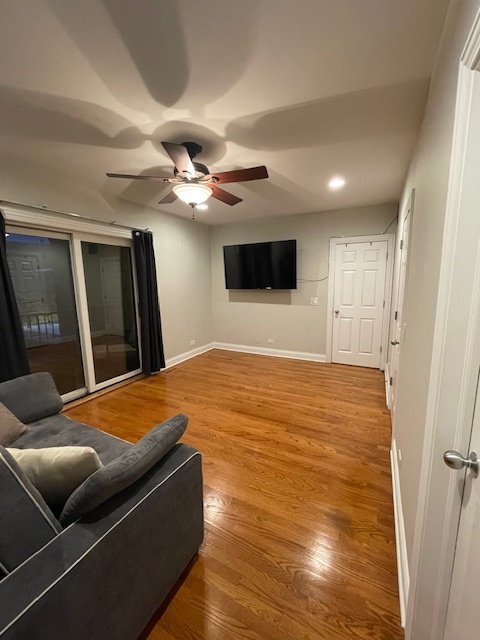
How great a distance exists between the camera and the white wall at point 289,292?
14.0 feet

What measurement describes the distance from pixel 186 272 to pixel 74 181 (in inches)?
86.2

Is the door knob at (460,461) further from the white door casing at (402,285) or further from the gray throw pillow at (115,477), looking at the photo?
the white door casing at (402,285)

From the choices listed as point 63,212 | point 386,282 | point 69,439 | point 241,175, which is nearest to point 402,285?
point 241,175

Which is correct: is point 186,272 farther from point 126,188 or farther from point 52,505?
point 52,505

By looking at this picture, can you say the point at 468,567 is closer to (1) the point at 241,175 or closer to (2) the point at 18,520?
(2) the point at 18,520

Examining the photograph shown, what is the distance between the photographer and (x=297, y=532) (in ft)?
5.21

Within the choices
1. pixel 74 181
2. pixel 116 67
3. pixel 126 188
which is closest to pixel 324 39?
pixel 116 67

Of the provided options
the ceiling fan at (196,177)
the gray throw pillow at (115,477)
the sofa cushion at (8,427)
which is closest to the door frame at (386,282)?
the ceiling fan at (196,177)

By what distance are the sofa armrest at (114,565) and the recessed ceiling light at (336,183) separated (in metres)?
3.08

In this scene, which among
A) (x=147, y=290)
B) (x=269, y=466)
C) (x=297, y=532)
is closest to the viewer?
(x=297, y=532)

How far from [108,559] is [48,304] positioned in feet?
9.73

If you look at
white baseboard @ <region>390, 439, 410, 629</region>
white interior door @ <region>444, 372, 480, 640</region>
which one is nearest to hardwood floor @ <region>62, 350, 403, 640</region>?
white baseboard @ <region>390, 439, 410, 629</region>

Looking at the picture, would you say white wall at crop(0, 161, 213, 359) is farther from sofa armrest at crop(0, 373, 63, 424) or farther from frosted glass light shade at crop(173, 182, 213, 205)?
sofa armrest at crop(0, 373, 63, 424)

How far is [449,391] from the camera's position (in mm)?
878
